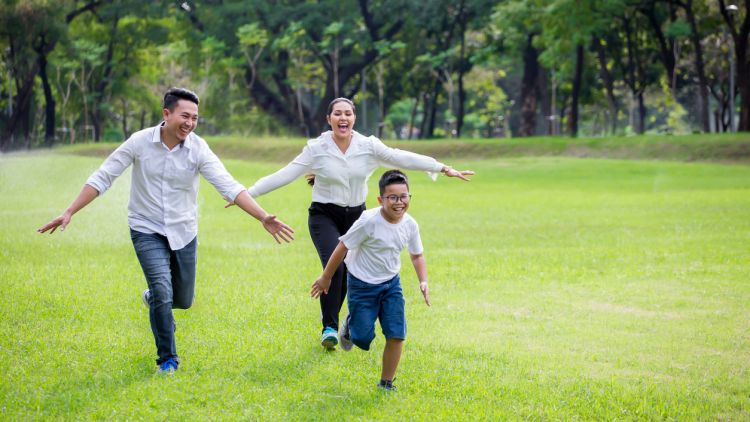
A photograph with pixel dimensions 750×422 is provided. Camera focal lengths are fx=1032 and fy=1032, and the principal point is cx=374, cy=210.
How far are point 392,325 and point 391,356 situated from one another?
7.9 inches

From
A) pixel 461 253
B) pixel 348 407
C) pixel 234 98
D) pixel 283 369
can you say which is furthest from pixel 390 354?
pixel 234 98

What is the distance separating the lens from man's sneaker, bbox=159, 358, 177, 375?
712 cm

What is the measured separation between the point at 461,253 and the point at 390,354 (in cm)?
864

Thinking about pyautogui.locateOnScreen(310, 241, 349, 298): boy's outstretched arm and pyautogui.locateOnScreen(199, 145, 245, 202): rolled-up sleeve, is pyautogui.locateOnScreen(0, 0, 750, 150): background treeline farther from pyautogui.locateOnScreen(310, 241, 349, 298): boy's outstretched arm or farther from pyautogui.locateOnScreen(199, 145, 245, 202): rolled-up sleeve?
pyautogui.locateOnScreen(310, 241, 349, 298): boy's outstretched arm

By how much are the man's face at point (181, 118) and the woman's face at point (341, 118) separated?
1.17 m

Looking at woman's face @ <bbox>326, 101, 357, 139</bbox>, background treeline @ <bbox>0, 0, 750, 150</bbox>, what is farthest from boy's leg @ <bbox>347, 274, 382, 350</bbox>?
background treeline @ <bbox>0, 0, 750, 150</bbox>

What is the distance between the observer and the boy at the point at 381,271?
6.70m

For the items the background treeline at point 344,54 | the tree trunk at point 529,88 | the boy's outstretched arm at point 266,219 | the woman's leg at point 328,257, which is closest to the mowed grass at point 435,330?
the woman's leg at point 328,257

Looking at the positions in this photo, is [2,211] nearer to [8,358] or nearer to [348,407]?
[8,358]

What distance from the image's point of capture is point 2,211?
2398cm

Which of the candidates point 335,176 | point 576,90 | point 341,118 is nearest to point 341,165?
point 335,176

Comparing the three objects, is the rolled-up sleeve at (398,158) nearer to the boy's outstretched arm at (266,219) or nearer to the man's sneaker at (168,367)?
the boy's outstretched arm at (266,219)

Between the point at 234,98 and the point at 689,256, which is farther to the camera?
the point at 234,98

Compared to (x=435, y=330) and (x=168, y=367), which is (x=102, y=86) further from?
(x=168, y=367)
